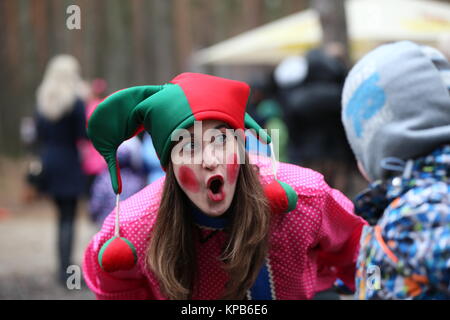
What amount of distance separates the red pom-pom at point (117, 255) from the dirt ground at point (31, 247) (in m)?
3.29

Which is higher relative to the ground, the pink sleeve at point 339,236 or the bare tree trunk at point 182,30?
the bare tree trunk at point 182,30

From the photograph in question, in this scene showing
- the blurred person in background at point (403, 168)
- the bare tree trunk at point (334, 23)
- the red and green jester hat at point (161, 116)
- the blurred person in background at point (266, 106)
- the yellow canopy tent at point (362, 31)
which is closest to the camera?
the blurred person in background at point (403, 168)

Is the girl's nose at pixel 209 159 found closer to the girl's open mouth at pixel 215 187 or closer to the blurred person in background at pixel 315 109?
the girl's open mouth at pixel 215 187

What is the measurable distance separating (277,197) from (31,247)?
6.54m

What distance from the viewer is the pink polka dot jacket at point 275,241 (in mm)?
2176

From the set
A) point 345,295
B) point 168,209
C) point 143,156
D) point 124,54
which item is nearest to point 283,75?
point 143,156

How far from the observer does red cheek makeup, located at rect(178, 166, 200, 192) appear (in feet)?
6.55

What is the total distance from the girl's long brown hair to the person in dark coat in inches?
145

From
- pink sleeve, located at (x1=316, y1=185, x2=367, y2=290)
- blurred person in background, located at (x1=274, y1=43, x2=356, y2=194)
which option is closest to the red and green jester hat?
pink sleeve, located at (x1=316, y1=185, x2=367, y2=290)

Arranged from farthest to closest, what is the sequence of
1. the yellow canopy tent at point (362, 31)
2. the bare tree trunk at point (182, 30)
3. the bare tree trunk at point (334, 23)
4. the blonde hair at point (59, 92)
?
the bare tree trunk at point (182, 30) < the yellow canopy tent at point (362, 31) < the bare tree trunk at point (334, 23) < the blonde hair at point (59, 92)

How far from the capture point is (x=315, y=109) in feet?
17.3

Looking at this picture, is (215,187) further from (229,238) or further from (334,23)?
(334,23)

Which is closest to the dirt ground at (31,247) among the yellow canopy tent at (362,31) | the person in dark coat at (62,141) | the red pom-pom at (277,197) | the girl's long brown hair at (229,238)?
the person in dark coat at (62,141)

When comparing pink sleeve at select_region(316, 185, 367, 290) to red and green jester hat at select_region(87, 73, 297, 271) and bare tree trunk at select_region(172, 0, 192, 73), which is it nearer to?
red and green jester hat at select_region(87, 73, 297, 271)
